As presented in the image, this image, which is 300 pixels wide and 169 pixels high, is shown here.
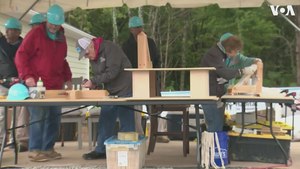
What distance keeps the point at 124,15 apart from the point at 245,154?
57.7 feet

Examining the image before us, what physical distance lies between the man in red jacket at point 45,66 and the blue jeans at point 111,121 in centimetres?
52

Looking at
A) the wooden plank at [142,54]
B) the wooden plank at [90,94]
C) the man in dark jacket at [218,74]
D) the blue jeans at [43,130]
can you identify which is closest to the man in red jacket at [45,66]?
the blue jeans at [43,130]

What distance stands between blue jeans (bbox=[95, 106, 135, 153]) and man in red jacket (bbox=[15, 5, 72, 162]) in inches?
20.6

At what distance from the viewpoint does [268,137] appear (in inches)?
205

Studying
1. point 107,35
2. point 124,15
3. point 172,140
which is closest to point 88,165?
point 172,140

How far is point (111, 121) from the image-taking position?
537 centimetres

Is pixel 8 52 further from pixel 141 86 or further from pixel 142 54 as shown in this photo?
pixel 141 86

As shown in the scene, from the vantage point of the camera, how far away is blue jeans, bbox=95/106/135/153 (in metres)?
5.21

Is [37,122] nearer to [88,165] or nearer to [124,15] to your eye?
[88,165]

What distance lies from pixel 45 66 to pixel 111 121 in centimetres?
92

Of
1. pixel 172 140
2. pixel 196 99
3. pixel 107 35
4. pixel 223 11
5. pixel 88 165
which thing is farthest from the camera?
pixel 107 35

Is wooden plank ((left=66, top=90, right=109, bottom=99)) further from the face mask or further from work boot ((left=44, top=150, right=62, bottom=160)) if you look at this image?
work boot ((left=44, top=150, right=62, bottom=160))

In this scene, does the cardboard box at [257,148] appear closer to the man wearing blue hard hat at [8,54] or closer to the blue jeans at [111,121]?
the blue jeans at [111,121]

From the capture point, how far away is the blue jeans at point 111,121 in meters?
5.21
